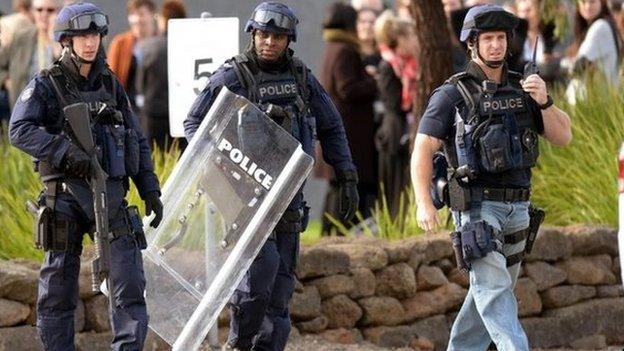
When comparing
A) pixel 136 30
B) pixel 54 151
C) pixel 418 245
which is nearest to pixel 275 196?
pixel 54 151

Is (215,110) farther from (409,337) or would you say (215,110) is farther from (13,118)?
(409,337)

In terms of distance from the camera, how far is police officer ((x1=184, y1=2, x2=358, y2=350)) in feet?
32.7

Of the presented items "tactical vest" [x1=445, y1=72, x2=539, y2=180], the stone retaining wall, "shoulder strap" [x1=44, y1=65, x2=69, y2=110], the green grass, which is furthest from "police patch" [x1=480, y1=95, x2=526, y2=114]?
the green grass

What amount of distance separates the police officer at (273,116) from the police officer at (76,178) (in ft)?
2.04

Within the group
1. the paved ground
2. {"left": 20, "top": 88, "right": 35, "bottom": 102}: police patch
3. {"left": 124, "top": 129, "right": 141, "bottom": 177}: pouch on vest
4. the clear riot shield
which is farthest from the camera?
the paved ground

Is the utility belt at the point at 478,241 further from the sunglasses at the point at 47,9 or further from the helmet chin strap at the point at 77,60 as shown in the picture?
the sunglasses at the point at 47,9

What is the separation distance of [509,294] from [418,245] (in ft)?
9.27

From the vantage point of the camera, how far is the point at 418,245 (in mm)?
11984

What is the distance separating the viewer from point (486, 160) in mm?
9172

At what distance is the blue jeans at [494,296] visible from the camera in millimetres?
9086

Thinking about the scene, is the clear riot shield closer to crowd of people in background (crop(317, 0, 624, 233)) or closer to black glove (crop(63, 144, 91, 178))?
black glove (crop(63, 144, 91, 178))

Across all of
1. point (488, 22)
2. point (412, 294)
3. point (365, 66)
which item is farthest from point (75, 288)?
point (365, 66)

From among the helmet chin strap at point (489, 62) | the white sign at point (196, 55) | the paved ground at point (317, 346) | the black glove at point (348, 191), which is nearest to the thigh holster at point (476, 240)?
the helmet chin strap at point (489, 62)

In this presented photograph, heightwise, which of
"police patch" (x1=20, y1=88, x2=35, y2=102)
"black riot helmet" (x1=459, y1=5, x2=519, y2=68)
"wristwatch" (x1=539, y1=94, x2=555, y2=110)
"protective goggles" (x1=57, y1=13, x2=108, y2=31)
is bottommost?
"police patch" (x1=20, y1=88, x2=35, y2=102)
